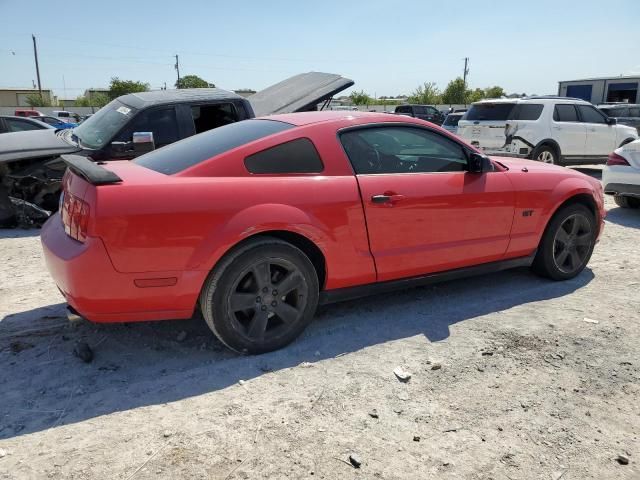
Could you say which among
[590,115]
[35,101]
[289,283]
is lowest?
[289,283]

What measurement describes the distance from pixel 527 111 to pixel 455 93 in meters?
68.4

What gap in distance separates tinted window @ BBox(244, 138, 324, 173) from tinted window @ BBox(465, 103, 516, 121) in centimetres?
854

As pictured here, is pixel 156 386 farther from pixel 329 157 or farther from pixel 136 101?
pixel 136 101

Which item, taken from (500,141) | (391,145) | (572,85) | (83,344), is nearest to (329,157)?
(391,145)

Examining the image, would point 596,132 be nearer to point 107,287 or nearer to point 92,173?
point 92,173

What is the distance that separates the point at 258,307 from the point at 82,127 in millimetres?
5291

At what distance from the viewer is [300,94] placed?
741 cm

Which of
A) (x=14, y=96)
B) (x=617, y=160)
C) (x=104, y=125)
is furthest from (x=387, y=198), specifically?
(x=14, y=96)

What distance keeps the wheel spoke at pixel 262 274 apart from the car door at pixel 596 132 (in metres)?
10.8

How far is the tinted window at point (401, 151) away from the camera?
12.4 feet

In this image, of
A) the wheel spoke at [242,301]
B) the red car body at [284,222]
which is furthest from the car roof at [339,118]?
the wheel spoke at [242,301]

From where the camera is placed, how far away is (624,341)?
3.69 meters

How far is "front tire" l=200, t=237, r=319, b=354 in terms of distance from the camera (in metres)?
3.20

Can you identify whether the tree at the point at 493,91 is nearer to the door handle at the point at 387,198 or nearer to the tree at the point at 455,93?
the tree at the point at 455,93
